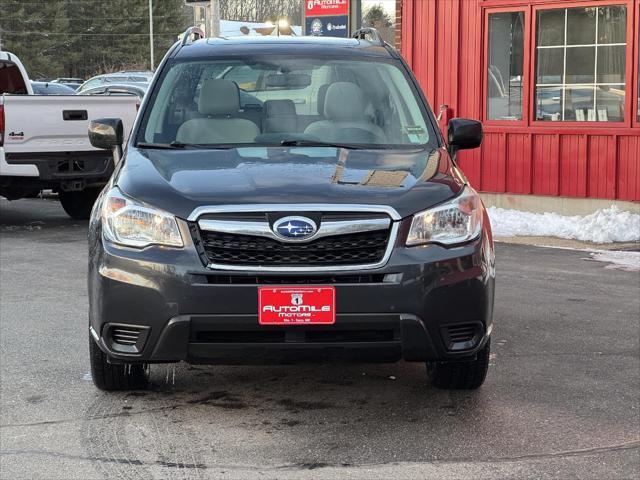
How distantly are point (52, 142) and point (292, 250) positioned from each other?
7973 mm

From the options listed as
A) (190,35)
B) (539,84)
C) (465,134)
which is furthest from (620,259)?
(190,35)

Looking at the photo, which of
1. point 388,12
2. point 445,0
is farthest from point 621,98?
point 388,12

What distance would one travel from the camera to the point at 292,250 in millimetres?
4293

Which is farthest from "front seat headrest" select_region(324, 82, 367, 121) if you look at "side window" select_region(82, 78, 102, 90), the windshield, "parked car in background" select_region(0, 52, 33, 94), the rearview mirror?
"side window" select_region(82, 78, 102, 90)

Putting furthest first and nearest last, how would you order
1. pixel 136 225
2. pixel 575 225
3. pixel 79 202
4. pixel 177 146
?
1. pixel 79 202
2. pixel 575 225
3. pixel 177 146
4. pixel 136 225

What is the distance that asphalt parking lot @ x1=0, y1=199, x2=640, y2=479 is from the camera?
13.7ft

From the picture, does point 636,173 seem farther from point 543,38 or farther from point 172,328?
point 172,328

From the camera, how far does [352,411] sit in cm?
487

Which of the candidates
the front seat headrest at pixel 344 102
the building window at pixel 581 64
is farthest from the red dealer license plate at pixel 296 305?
the building window at pixel 581 64

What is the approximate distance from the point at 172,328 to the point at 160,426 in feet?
2.06

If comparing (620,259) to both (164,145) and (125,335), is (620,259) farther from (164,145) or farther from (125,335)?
(125,335)

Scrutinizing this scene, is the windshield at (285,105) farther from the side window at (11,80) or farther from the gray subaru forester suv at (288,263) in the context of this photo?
the side window at (11,80)

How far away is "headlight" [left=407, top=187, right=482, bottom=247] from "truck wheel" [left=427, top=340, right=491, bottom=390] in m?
0.68

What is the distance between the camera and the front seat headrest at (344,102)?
558 cm
